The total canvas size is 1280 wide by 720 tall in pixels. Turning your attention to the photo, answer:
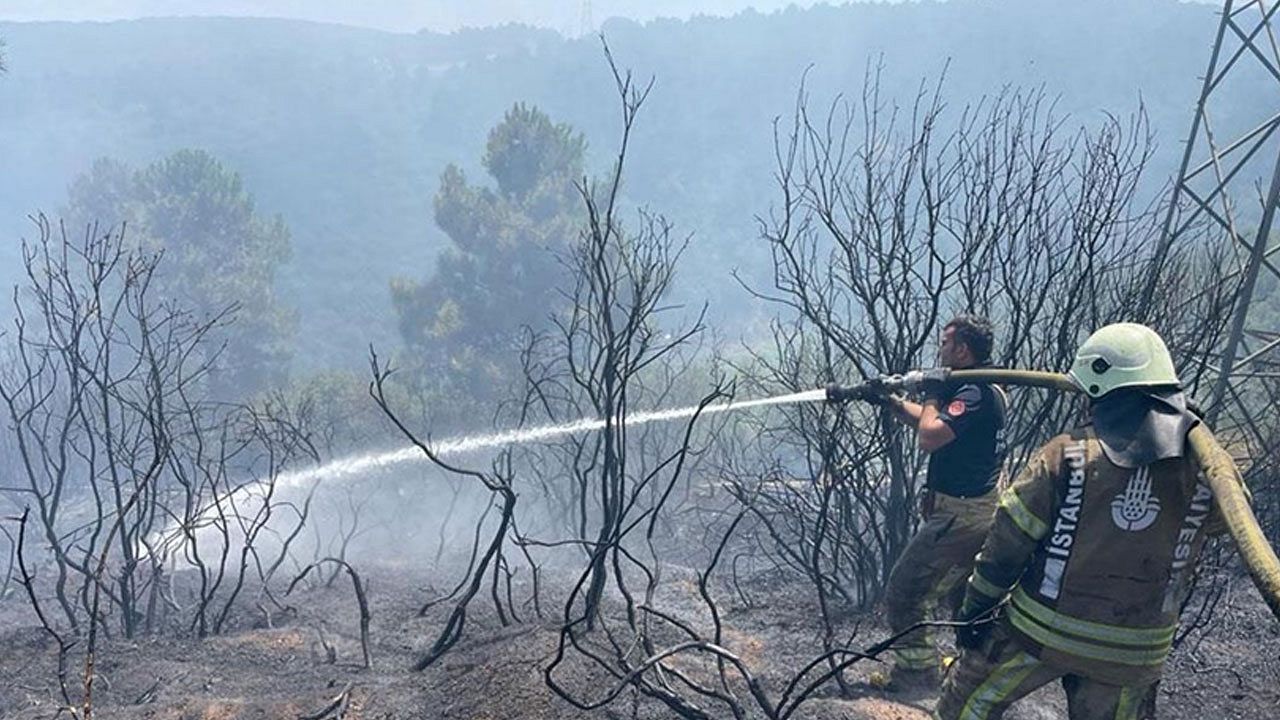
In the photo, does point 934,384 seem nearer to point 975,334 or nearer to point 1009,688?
point 975,334

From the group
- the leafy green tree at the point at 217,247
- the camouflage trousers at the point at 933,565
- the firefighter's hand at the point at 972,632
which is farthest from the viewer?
the leafy green tree at the point at 217,247

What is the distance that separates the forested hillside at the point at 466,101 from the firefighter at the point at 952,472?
52.9 meters

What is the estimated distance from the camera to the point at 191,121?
8469 cm

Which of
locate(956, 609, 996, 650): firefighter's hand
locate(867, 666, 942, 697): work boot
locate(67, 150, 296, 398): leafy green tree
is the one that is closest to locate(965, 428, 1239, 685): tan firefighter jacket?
locate(956, 609, 996, 650): firefighter's hand

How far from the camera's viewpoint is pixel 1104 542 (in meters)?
2.85

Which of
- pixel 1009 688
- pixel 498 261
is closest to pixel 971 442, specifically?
pixel 1009 688

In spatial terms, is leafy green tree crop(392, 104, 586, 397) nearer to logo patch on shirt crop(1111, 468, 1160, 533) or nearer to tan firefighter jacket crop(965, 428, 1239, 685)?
tan firefighter jacket crop(965, 428, 1239, 685)

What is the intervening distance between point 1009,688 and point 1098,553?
0.60m

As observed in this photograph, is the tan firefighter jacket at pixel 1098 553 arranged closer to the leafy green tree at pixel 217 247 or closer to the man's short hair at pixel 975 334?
the man's short hair at pixel 975 334

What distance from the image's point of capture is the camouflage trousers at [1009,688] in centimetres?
300

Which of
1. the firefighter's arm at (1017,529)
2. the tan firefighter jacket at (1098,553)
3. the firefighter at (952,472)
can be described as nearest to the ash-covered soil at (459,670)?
the firefighter at (952,472)

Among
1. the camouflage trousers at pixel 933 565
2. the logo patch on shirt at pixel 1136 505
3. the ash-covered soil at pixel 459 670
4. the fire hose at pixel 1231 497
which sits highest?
the fire hose at pixel 1231 497

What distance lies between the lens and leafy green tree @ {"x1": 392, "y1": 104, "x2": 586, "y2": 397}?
25.0 m

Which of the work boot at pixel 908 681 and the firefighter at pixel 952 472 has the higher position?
the firefighter at pixel 952 472
